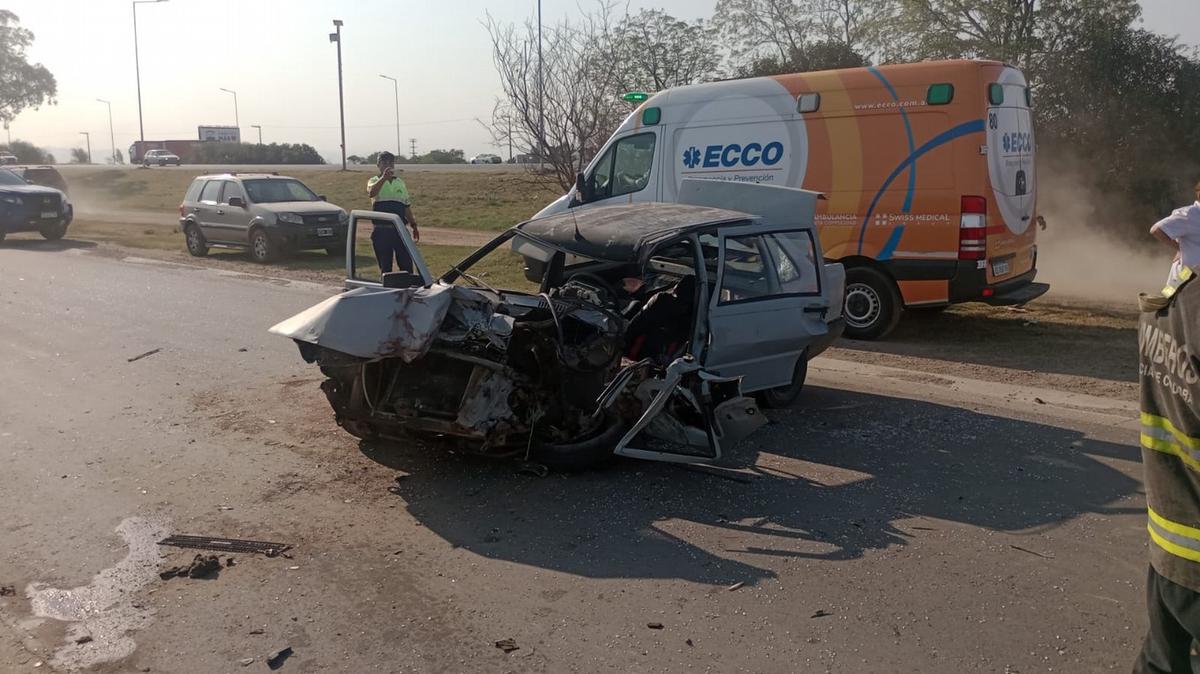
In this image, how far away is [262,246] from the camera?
1734 cm

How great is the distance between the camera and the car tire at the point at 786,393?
7156 mm

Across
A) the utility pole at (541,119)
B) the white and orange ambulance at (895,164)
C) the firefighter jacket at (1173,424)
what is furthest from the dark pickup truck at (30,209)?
the firefighter jacket at (1173,424)

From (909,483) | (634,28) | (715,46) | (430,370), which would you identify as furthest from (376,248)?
(715,46)

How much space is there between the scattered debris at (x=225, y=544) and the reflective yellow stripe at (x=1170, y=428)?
3.82 meters

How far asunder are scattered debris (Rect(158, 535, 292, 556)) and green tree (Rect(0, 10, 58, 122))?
78.6 meters

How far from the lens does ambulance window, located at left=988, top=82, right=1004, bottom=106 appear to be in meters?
9.05

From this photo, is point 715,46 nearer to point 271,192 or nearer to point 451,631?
point 271,192

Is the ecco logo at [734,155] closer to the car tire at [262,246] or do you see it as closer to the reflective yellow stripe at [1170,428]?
the reflective yellow stripe at [1170,428]

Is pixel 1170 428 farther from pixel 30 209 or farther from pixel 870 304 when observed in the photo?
pixel 30 209

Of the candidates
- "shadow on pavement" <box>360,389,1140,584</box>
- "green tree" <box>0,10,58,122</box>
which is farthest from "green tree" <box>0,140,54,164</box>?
"shadow on pavement" <box>360,389,1140,584</box>

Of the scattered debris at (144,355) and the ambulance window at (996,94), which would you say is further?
the ambulance window at (996,94)

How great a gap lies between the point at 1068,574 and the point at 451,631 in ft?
9.20

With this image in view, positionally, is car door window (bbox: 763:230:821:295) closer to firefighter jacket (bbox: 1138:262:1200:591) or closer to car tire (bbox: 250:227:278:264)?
firefighter jacket (bbox: 1138:262:1200:591)

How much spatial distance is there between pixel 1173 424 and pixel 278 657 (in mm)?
3180
